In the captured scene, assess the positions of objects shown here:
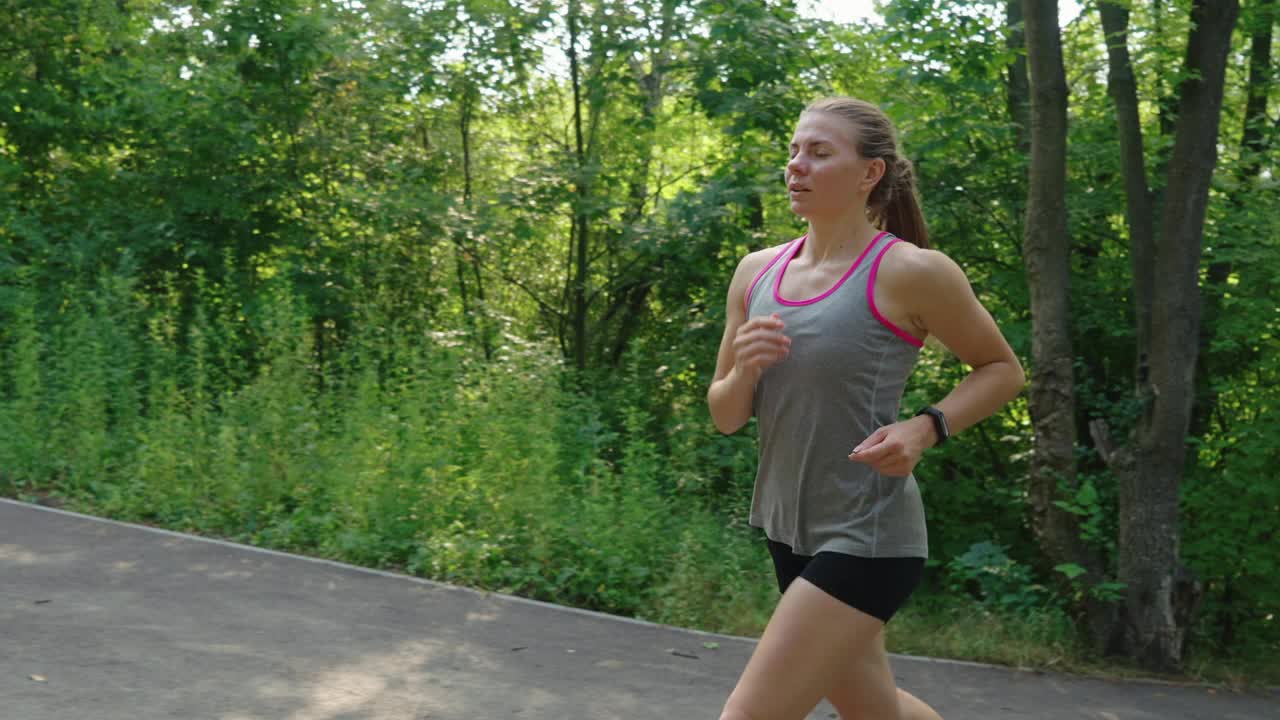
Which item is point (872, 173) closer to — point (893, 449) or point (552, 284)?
point (893, 449)

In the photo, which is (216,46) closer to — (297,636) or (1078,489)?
(297,636)

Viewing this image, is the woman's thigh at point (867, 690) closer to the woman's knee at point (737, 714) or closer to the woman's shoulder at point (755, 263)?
the woman's knee at point (737, 714)

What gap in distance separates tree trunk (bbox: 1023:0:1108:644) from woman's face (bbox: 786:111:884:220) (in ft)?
16.4

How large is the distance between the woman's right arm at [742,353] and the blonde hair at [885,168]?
0.33m

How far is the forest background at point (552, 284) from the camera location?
25.3ft

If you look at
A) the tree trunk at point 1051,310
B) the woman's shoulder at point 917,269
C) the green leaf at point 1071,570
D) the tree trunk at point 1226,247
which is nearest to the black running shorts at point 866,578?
the woman's shoulder at point 917,269

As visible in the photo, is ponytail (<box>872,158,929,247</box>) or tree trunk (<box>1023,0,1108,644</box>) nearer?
ponytail (<box>872,158,929,247</box>)

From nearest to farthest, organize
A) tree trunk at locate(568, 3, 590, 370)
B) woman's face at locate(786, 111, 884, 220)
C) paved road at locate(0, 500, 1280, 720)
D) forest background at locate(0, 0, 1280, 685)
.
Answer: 1. woman's face at locate(786, 111, 884, 220)
2. paved road at locate(0, 500, 1280, 720)
3. forest background at locate(0, 0, 1280, 685)
4. tree trunk at locate(568, 3, 590, 370)

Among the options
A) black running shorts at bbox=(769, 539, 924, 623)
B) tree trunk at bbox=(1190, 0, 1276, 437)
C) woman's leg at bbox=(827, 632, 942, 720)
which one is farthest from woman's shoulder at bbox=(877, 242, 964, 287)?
tree trunk at bbox=(1190, 0, 1276, 437)

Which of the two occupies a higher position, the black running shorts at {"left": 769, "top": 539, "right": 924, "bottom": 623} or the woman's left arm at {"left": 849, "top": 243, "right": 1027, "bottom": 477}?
the woman's left arm at {"left": 849, "top": 243, "right": 1027, "bottom": 477}

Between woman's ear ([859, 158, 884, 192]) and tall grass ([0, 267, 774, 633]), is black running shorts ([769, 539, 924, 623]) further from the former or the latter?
tall grass ([0, 267, 774, 633])

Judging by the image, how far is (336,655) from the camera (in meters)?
5.42

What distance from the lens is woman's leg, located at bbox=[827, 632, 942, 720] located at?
307 centimetres

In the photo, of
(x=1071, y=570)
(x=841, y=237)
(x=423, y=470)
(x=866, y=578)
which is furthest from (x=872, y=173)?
(x=423, y=470)
